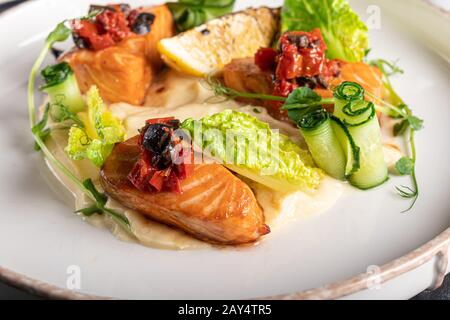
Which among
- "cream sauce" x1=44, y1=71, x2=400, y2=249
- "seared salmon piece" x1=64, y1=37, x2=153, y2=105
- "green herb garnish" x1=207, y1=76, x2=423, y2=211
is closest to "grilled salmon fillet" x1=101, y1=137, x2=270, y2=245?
"cream sauce" x1=44, y1=71, x2=400, y2=249

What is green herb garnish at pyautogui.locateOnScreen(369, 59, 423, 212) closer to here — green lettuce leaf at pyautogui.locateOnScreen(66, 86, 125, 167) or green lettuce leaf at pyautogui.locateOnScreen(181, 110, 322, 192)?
green lettuce leaf at pyautogui.locateOnScreen(181, 110, 322, 192)

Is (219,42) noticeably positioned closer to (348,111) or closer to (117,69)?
(117,69)

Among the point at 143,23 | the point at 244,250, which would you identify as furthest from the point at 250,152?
the point at 143,23

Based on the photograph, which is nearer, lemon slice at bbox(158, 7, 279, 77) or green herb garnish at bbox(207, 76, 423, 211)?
green herb garnish at bbox(207, 76, 423, 211)

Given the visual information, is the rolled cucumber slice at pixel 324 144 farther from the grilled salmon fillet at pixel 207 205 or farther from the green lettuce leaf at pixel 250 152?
the grilled salmon fillet at pixel 207 205

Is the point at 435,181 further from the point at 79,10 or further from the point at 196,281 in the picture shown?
the point at 79,10

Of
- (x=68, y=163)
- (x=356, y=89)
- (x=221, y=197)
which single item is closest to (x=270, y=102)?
(x=356, y=89)

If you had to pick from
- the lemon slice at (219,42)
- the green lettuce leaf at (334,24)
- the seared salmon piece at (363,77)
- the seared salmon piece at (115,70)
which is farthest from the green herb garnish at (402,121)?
the seared salmon piece at (115,70)
